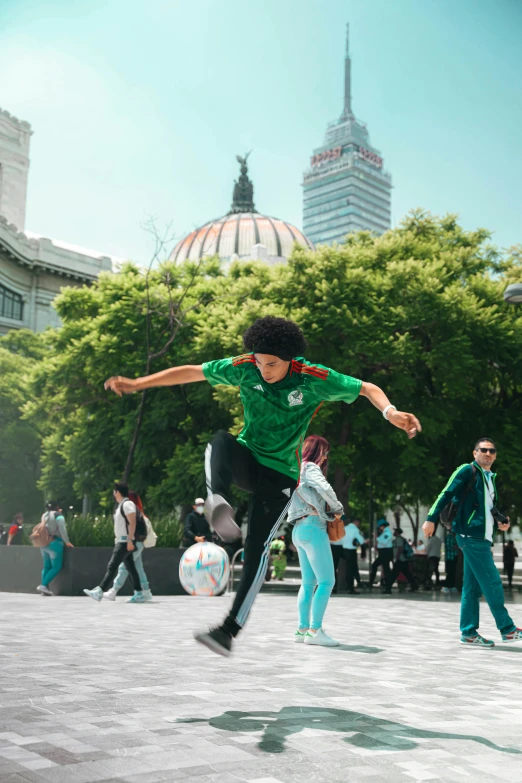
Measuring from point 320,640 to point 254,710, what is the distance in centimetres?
395

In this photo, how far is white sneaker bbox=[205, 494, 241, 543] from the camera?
474cm

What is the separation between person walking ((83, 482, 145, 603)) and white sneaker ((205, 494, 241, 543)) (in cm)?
971

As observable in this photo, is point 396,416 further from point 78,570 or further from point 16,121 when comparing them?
point 16,121

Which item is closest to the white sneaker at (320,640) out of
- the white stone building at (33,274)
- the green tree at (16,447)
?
the green tree at (16,447)

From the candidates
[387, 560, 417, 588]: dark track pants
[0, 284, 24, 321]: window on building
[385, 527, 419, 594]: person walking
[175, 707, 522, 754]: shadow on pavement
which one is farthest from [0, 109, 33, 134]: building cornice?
[175, 707, 522, 754]: shadow on pavement

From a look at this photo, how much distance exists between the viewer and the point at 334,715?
15.3 ft

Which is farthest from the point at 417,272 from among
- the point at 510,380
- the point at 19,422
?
the point at 19,422

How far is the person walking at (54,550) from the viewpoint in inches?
644

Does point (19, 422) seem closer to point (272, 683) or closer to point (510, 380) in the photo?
Answer: point (510, 380)

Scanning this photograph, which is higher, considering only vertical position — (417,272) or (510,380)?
(417,272)

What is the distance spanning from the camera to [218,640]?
4.93 metres

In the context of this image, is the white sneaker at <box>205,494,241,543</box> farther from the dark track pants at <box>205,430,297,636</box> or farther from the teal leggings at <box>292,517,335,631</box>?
the teal leggings at <box>292,517,335,631</box>

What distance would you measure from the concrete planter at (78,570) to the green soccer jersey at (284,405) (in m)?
12.3

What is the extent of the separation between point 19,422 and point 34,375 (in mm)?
16786
